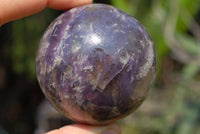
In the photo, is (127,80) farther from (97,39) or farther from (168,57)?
(168,57)

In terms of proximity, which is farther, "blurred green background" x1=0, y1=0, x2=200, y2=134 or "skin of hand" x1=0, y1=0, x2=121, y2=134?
"blurred green background" x1=0, y1=0, x2=200, y2=134

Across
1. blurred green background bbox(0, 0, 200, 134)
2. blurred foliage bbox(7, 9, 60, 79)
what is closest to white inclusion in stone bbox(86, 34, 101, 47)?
blurred green background bbox(0, 0, 200, 134)

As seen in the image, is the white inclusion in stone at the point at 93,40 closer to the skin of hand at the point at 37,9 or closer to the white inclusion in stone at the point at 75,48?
the white inclusion in stone at the point at 75,48

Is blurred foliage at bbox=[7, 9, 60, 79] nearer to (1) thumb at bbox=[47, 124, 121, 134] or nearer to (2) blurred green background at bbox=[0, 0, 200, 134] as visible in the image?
(2) blurred green background at bbox=[0, 0, 200, 134]

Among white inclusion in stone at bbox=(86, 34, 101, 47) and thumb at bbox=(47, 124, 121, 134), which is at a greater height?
white inclusion in stone at bbox=(86, 34, 101, 47)

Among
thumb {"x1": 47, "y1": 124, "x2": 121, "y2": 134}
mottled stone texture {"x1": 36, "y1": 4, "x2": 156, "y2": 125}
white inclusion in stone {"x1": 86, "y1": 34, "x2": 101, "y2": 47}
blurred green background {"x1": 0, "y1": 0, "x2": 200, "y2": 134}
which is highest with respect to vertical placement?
white inclusion in stone {"x1": 86, "y1": 34, "x2": 101, "y2": 47}

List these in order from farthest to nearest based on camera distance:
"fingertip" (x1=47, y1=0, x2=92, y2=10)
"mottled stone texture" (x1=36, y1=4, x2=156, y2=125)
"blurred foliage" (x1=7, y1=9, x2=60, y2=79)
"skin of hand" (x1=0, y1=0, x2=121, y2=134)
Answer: "blurred foliage" (x1=7, y1=9, x2=60, y2=79), "fingertip" (x1=47, y1=0, x2=92, y2=10), "skin of hand" (x1=0, y1=0, x2=121, y2=134), "mottled stone texture" (x1=36, y1=4, x2=156, y2=125)
